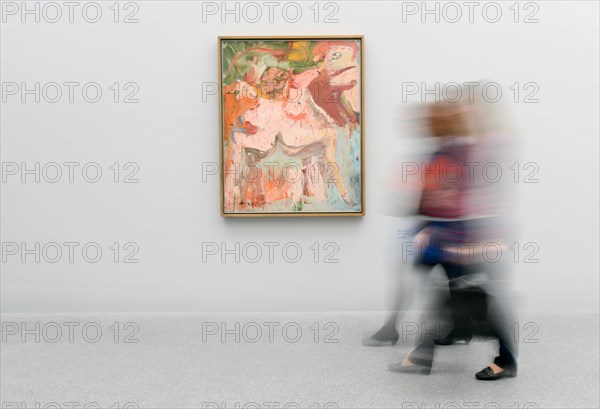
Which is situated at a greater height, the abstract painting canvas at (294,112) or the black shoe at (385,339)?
the abstract painting canvas at (294,112)

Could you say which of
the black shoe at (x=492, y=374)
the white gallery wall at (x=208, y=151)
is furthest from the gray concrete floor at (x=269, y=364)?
the white gallery wall at (x=208, y=151)

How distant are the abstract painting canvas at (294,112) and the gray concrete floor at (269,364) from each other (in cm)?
113

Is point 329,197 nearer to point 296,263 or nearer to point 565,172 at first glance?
point 296,263

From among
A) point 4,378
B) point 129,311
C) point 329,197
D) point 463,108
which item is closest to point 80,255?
point 129,311

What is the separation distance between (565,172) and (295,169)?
6.98 ft

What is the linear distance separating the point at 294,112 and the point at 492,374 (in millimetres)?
2469

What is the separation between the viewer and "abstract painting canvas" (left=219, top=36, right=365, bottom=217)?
16.7ft

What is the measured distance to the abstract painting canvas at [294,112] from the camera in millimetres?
5102

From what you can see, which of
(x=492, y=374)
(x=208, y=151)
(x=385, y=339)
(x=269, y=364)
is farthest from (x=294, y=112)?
(x=492, y=374)

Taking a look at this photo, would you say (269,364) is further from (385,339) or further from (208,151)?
(208,151)

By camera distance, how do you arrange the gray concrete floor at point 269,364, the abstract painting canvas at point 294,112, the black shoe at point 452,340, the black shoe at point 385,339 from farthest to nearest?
1. the abstract painting canvas at point 294,112
2. the black shoe at point 385,339
3. the black shoe at point 452,340
4. the gray concrete floor at point 269,364

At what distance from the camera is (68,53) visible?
5.21 m

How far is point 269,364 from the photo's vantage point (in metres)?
3.97

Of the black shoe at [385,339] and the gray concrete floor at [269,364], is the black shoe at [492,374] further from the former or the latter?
the black shoe at [385,339]
